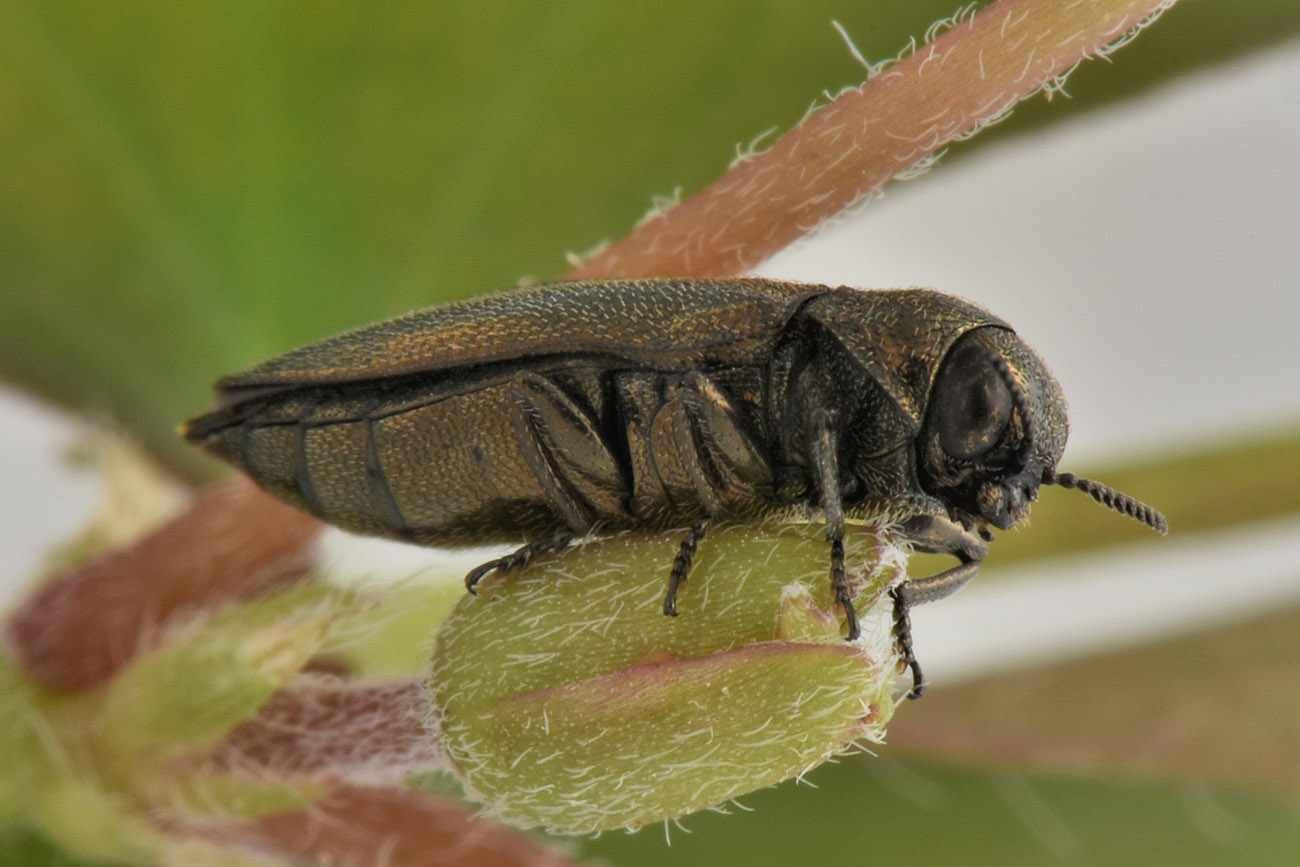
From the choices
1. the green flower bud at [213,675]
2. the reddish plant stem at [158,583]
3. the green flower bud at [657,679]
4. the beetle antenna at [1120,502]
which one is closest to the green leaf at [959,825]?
the beetle antenna at [1120,502]

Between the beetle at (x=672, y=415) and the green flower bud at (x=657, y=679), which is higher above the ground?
the beetle at (x=672, y=415)

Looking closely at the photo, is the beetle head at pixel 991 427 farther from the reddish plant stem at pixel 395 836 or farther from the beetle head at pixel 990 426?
the reddish plant stem at pixel 395 836

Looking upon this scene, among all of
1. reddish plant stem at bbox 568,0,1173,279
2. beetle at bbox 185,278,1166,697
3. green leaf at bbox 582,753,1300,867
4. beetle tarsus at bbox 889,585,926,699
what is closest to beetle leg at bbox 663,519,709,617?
beetle at bbox 185,278,1166,697

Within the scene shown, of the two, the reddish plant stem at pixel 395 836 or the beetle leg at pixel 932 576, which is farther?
the reddish plant stem at pixel 395 836

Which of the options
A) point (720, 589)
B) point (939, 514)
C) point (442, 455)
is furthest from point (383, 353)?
point (939, 514)

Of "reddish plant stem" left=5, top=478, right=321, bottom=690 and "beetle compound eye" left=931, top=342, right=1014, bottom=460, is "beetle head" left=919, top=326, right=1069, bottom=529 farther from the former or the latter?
"reddish plant stem" left=5, top=478, right=321, bottom=690

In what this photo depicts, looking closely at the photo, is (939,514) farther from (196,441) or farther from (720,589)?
(196,441)
